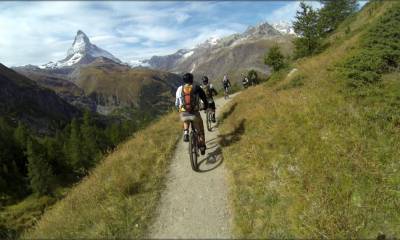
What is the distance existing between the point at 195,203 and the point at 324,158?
14.3 ft

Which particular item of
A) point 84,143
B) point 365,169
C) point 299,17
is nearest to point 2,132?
point 84,143

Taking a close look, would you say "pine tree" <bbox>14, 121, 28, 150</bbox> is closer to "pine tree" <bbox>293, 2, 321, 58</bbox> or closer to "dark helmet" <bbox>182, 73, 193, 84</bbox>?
"pine tree" <bbox>293, 2, 321, 58</bbox>

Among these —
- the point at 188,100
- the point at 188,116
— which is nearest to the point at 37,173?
the point at 188,116

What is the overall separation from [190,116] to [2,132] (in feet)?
328

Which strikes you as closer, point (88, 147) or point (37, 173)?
point (37, 173)

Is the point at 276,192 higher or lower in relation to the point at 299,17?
lower

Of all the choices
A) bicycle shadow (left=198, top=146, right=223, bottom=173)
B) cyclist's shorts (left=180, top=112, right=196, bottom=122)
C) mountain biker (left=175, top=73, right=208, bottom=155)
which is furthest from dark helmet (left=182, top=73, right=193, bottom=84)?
bicycle shadow (left=198, top=146, right=223, bottom=173)

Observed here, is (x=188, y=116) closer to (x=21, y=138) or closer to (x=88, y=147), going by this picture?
(x=88, y=147)

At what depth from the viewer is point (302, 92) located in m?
18.4

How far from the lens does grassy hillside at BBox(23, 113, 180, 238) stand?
9.02 meters

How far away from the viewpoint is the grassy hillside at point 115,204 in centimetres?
902

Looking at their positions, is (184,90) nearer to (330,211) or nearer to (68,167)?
(330,211)

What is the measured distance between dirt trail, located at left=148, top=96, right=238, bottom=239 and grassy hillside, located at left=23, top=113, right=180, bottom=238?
1.29ft

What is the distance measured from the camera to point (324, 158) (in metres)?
11.1
